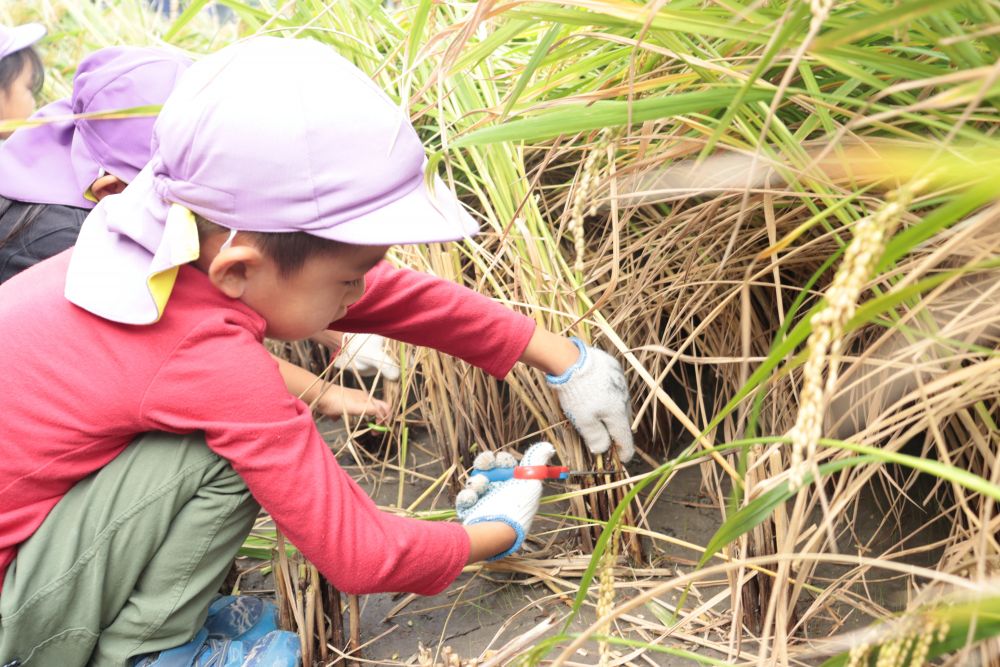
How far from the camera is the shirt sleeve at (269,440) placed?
3.88ft

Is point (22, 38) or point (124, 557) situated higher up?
point (22, 38)

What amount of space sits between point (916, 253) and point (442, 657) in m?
0.89

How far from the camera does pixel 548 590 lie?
1.59m

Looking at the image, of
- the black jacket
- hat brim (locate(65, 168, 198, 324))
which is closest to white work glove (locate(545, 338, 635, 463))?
hat brim (locate(65, 168, 198, 324))

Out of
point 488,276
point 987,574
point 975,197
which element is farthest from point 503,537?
point 975,197

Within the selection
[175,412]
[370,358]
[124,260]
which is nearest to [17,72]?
[370,358]

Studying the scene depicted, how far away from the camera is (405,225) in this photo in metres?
1.14

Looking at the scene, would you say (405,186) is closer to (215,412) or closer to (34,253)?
(215,412)

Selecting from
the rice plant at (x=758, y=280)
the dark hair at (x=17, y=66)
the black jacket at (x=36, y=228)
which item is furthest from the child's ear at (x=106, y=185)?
the dark hair at (x=17, y=66)

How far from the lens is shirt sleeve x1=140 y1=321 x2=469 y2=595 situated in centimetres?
118

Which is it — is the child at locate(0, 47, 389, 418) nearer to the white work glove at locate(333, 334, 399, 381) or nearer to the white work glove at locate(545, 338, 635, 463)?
the white work glove at locate(333, 334, 399, 381)

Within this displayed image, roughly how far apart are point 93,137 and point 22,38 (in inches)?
26.8

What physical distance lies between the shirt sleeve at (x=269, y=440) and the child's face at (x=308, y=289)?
5 cm

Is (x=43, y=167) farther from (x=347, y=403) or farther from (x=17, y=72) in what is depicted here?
(x=347, y=403)
